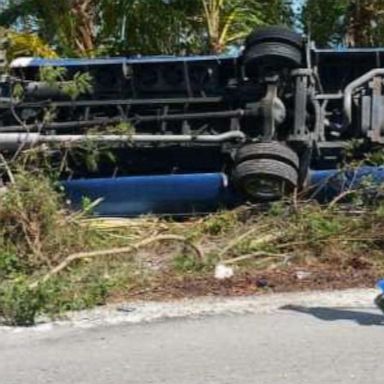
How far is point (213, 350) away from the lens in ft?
18.2

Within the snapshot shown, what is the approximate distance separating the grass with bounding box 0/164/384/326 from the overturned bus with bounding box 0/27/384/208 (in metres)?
0.59

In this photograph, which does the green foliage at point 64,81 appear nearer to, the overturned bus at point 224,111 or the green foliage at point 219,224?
the overturned bus at point 224,111

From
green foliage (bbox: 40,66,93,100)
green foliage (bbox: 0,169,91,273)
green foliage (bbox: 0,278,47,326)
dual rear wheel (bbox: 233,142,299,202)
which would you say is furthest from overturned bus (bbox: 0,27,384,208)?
green foliage (bbox: 0,278,47,326)

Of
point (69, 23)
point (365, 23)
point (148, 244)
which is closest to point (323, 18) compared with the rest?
point (365, 23)

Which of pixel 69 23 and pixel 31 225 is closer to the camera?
pixel 31 225

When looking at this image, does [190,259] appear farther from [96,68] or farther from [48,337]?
[96,68]

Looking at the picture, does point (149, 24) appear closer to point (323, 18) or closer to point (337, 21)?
point (323, 18)

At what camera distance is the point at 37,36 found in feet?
48.0

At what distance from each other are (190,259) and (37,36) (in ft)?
25.8

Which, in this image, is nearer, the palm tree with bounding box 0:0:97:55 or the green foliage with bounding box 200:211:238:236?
the green foliage with bounding box 200:211:238:236

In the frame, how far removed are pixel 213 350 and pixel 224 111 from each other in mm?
4287

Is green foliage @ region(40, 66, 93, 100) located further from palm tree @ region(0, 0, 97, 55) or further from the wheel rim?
palm tree @ region(0, 0, 97, 55)

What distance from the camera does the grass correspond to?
283 inches

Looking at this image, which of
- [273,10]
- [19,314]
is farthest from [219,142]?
[273,10]
